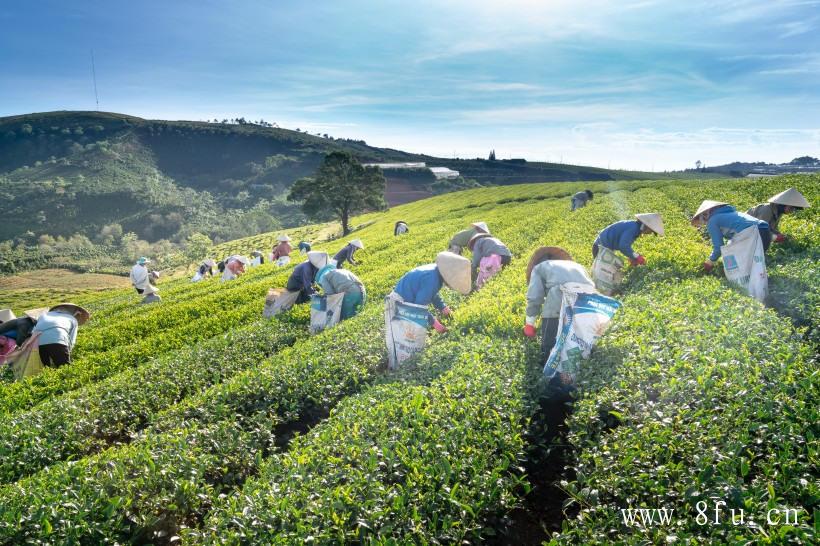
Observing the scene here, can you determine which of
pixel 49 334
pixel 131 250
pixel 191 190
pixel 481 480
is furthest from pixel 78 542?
pixel 191 190

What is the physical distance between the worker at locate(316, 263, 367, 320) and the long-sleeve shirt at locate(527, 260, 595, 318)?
458 cm

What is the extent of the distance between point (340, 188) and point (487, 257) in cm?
3754

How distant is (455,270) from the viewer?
6.83 m

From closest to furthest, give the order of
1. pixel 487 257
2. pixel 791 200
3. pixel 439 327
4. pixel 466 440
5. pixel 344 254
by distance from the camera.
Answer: pixel 466 440
pixel 439 327
pixel 791 200
pixel 487 257
pixel 344 254

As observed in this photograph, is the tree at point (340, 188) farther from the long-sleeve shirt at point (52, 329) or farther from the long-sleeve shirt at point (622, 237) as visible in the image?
the long-sleeve shirt at point (622, 237)

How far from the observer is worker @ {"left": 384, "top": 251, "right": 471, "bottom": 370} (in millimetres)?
6852

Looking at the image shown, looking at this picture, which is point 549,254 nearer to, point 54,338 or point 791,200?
point 791,200

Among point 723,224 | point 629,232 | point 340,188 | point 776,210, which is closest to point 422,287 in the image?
point 629,232

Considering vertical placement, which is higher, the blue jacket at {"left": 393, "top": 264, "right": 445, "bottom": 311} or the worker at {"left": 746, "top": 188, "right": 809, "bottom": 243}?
the worker at {"left": 746, "top": 188, "right": 809, "bottom": 243}

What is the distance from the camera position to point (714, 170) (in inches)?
3807

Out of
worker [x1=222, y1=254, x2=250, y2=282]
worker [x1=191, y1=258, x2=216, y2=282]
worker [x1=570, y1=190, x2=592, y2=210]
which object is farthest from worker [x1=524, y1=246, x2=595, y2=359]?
worker [x1=191, y1=258, x2=216, y2=282]

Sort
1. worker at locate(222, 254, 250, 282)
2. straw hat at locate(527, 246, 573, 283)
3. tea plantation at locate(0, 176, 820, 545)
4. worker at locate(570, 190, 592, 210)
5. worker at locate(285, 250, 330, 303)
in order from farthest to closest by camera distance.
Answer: worker at locate(222, 254, 250, 282)
worker at locate(570, 190, 592, 210)
worker at locate(285, 250, 330, 303)
straw hat at locate(527, 246, 573, 283)
tea plantation at locate(0, 176, 820, 545)

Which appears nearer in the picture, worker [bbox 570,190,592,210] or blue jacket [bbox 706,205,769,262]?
blue jacket [bbox 706,205,769,262]

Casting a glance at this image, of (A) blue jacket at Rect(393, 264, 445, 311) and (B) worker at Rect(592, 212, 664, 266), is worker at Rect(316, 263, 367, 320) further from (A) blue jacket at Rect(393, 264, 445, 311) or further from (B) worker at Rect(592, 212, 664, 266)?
(B) worker at Rect(592, 212, 664, 266)
